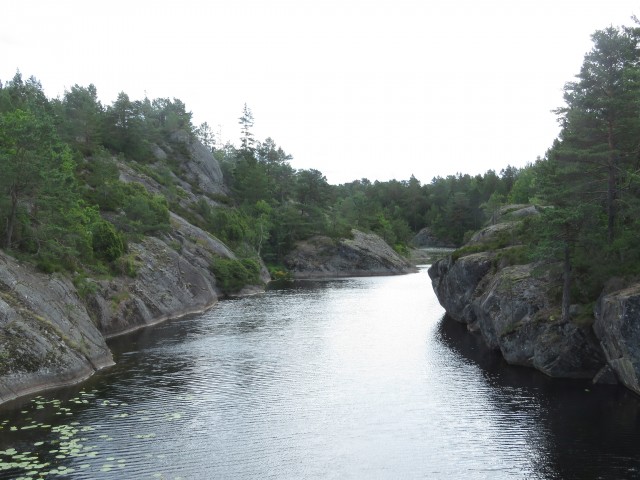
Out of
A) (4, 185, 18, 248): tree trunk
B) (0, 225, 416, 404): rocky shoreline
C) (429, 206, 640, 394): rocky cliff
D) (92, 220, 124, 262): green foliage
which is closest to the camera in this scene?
(429, 206, 640, 394): rocky cliff

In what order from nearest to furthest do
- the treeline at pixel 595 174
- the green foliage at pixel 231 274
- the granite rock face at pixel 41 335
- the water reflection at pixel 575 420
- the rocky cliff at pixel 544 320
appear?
the water reflection at pixel 575 420 → the granite rock face at pixel 41 335 → the rocky cliff at pixel 544 320 → the treeline at pixel 595 174 → the green foliage at pixel 231 274

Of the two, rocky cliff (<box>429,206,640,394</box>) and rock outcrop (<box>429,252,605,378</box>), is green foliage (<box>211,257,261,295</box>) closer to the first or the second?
rocky cliff (<box>429,206,640,394</box>)

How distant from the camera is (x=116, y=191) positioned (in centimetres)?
7781

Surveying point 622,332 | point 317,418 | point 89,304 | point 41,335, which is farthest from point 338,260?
point 317,418

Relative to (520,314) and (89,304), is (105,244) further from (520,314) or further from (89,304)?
(520,314)

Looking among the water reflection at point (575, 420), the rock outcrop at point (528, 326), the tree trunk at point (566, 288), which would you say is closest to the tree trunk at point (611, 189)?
the tree trunk at point (566, 288)

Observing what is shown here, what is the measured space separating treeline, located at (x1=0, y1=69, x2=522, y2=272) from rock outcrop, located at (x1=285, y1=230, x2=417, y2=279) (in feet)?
11.8

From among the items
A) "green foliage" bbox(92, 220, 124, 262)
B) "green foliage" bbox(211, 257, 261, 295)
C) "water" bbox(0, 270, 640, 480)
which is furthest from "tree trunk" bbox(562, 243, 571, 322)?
"green foliage" bbox(211, 257, 261, 295)

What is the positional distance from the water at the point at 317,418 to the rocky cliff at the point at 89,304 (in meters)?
1.80

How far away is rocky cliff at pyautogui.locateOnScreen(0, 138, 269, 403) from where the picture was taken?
33000 mm

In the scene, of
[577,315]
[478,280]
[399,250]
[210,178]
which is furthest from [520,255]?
[399,250]

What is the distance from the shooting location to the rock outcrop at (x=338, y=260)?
127375mm

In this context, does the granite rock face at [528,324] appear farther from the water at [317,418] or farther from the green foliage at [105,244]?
the green foliage at [105,244]

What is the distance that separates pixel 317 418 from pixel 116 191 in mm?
59005
